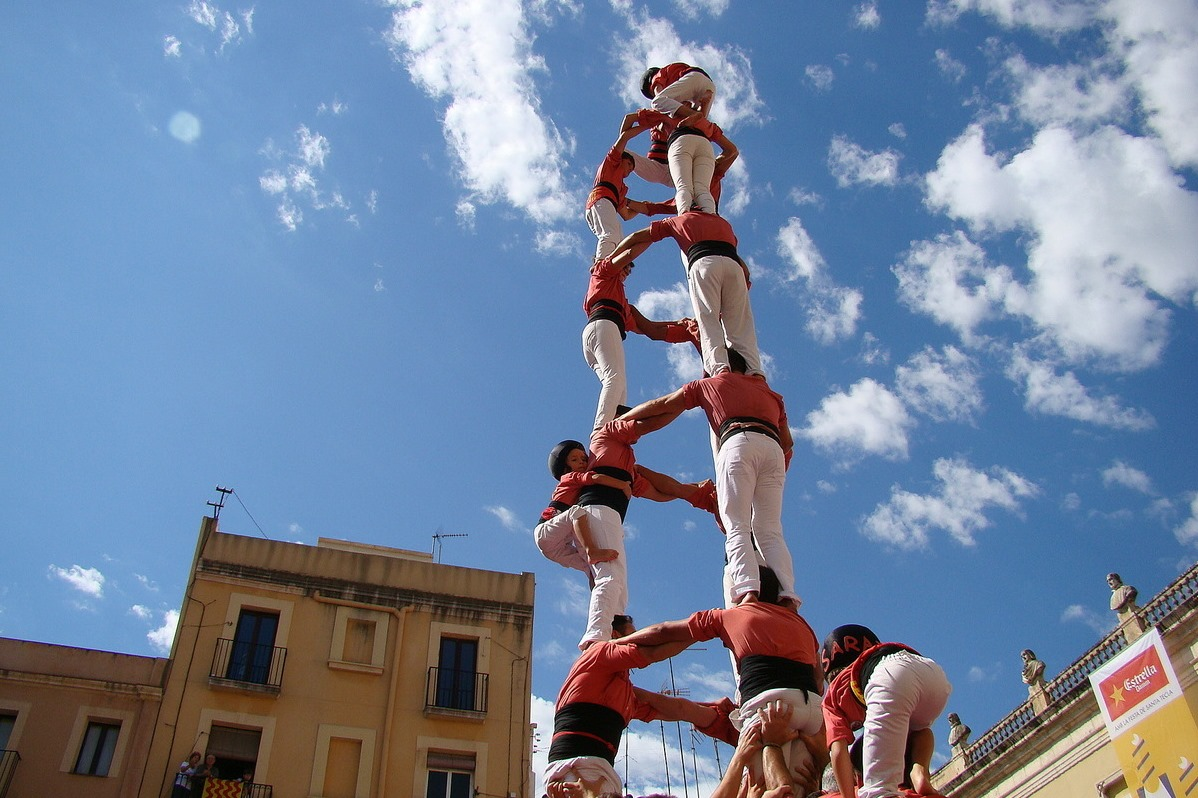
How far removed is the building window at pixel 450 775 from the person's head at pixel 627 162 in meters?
11.8

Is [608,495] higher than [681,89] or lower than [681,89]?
lower

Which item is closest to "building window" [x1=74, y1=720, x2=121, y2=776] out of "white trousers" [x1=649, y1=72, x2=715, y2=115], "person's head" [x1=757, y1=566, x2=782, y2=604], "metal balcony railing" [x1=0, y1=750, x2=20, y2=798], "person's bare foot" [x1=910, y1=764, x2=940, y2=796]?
"metal balcony railing" [x1=0, y1=750, x2=20, y2=798]

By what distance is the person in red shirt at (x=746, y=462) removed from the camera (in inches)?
266

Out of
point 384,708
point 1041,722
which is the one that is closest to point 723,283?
point 384,708

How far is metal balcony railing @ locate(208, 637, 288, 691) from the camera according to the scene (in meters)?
18.8

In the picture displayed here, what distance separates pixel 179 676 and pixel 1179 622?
19.3 meters

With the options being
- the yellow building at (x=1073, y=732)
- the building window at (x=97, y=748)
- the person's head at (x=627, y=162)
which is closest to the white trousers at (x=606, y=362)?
the person's head at (x=627, y=162)

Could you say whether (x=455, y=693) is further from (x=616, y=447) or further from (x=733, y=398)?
(x=733, y=398)

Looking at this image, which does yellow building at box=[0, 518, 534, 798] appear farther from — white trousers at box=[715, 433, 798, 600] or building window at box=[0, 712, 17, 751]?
white trousers at box=[715, 433, 798, 600]

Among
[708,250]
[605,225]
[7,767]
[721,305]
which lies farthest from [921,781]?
[7,767]

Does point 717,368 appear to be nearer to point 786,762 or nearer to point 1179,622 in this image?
point 786,762

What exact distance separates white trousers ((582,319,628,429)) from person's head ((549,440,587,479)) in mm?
442

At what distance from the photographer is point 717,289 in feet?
29.9

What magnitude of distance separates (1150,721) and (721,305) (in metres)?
14.2
